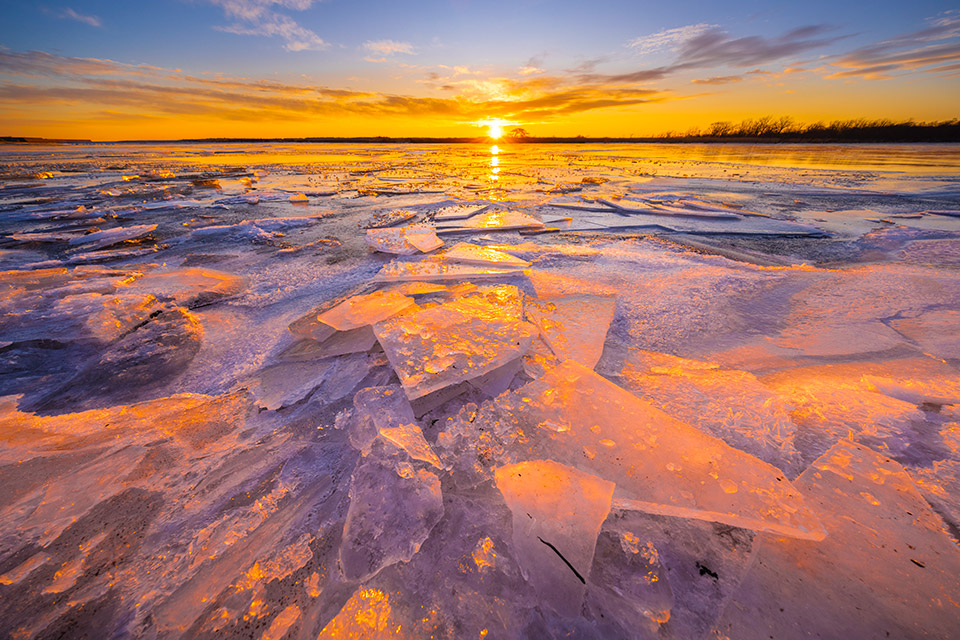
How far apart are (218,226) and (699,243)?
474 centimetres

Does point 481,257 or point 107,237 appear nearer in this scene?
point 481,257

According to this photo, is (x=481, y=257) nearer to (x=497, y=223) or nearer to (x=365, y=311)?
(x=365, y=311)

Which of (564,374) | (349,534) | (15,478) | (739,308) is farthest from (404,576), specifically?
(739,308)

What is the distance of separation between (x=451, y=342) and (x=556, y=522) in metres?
0.68

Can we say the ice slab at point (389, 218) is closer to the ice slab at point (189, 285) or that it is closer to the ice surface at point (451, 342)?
the ice slab at point (189, 285)

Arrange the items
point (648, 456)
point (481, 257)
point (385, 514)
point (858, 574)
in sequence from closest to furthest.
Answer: point (858, 574) < point (385, 514) < point (648, 456) < point (481, 257)

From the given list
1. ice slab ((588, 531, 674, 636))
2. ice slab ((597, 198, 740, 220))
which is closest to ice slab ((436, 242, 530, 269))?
ice slab ((588, 531, 674, 636))

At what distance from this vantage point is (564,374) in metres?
1.19

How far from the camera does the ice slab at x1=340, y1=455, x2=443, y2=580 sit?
0.71 metres

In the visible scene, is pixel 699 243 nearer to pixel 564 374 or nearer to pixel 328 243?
pixel 564 374

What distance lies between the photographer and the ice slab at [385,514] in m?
0.71

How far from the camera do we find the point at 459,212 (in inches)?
158

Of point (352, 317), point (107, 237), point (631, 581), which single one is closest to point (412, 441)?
point (631, 581)

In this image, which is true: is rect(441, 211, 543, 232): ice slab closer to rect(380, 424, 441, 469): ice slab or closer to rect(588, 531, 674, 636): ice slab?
rect(380, 424, 441, 469): ice slab
